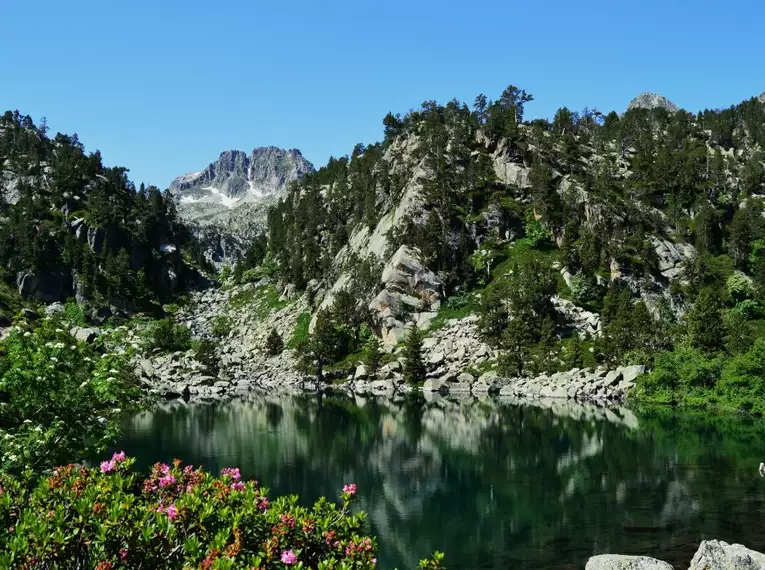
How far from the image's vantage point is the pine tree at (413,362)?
10675 centimetres

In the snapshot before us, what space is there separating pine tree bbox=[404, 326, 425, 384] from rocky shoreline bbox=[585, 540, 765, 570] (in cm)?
8363

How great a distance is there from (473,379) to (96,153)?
515 feet

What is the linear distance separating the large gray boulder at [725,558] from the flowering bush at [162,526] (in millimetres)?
17331

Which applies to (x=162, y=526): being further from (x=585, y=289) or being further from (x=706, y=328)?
(x=585, y=289)

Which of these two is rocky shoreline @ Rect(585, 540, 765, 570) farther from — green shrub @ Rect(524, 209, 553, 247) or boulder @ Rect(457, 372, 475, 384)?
green shrub @ Rect(524, 209, 553, 247)

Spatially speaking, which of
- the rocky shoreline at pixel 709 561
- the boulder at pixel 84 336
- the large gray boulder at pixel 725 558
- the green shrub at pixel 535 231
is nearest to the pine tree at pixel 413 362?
the green shrub at pixel 535 231

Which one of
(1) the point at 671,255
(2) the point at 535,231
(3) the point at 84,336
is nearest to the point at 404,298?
(2) the point at 535,231

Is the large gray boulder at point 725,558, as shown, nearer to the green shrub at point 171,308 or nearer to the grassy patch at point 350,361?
the grassy patch at point 350,361

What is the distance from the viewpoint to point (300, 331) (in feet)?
456

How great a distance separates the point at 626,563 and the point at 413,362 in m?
84.8

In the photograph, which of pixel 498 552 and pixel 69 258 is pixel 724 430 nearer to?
pixel 498 552

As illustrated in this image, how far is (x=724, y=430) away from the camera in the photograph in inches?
2400

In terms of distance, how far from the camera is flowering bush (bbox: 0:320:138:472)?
62.8 ft

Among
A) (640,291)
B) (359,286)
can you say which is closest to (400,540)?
(640,291)
